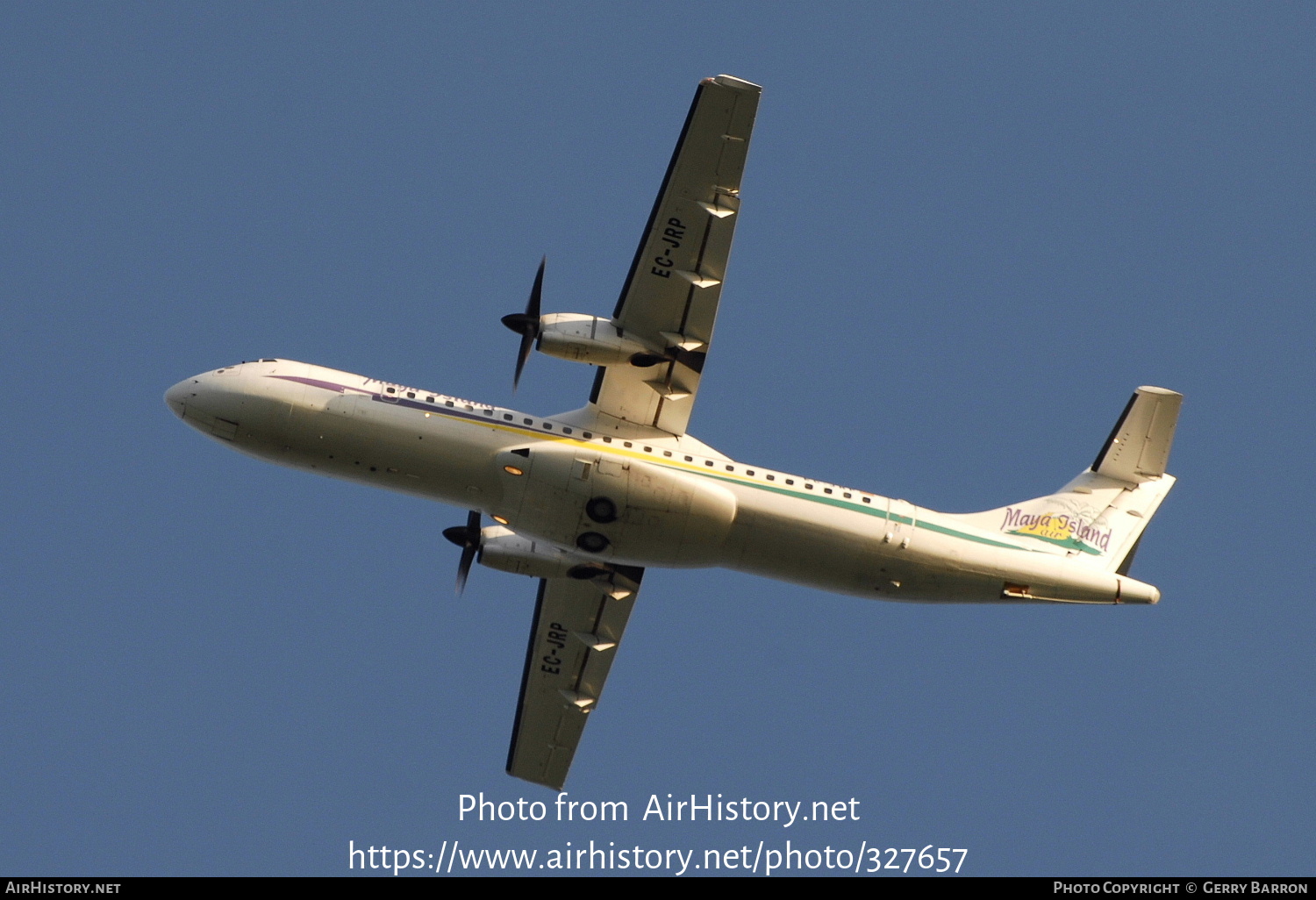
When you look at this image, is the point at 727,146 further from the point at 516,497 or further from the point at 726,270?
the point at 516,497

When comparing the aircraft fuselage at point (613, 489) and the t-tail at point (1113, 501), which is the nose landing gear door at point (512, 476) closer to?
the aircraft fuselage at point (613, 489)

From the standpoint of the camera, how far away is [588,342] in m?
23.7

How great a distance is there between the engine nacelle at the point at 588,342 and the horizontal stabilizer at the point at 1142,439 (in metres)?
9.10

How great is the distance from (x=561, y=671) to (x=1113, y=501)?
11.1 meters

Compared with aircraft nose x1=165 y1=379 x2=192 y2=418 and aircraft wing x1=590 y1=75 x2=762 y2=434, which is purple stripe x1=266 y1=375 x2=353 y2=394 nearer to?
aircraft nose x1=165 y1=379 x2=192 y2=418

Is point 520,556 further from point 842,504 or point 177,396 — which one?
point 177,396

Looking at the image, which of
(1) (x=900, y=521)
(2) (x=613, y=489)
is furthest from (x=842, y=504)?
(2) (x=613, y=489)

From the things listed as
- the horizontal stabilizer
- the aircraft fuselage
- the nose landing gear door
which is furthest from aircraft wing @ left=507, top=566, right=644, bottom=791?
the horizontal stabilizer

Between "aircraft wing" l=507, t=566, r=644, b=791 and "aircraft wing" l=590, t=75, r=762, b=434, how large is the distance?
166 inches

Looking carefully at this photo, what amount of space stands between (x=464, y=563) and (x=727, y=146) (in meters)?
9.18

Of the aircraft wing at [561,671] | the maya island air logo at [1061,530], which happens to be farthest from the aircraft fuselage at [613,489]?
the aircraft wing at [561,671]

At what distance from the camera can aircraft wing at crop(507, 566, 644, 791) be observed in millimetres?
27859

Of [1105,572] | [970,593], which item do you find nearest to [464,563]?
[970,593]
